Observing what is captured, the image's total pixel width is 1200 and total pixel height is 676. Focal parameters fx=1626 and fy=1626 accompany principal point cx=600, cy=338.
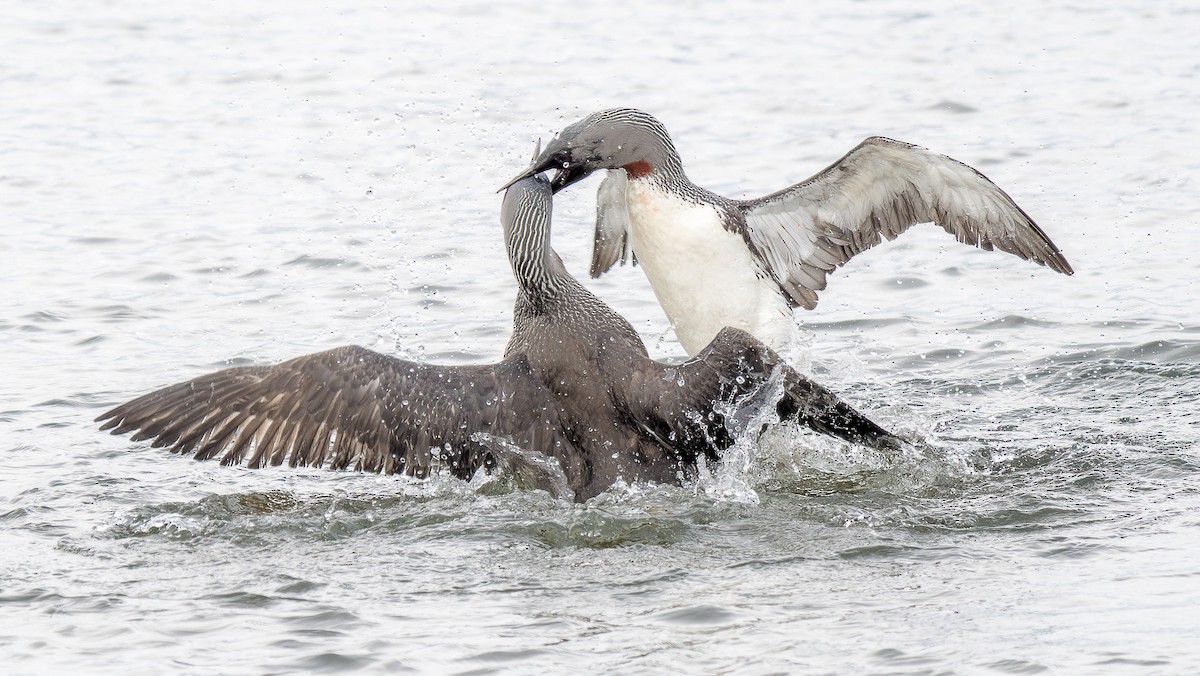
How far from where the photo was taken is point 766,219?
924cm

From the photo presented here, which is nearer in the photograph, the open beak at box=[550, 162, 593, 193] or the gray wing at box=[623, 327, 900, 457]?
the gray wing at box=[623, 327, 900, 457]

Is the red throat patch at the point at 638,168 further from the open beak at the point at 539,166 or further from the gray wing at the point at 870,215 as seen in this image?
the gray wing at the point at 870,215

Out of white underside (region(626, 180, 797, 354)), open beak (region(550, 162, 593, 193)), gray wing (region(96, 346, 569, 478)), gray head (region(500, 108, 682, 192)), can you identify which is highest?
gray head (region(500, 108, 682, 192))

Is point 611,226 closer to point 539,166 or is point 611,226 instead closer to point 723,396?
point 539,166

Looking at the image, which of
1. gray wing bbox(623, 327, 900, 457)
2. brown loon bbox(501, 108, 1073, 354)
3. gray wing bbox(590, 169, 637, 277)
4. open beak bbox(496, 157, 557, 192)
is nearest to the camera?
gray wing bbox(623, 327, 900, 457)

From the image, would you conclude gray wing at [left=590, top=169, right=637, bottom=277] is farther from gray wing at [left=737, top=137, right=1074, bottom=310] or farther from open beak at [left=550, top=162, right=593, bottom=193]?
open beak at [left=550, top=162, right=593, bottom=193]

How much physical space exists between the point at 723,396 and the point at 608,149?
5.33ft

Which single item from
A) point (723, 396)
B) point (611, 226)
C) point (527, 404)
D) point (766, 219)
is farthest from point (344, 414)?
point (611, 226)

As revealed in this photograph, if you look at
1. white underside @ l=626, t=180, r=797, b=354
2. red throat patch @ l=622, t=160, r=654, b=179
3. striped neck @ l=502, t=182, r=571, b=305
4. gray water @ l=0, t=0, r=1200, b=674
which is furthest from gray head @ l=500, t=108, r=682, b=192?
gray water @ l=0, t=0, r=1200, b=674

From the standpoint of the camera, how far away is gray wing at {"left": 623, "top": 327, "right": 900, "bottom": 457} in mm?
7492

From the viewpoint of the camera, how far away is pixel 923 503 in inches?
310

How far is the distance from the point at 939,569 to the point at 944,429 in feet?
7.54

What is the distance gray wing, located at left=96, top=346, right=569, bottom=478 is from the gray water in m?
0.35

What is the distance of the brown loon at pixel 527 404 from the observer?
756 centimetres
